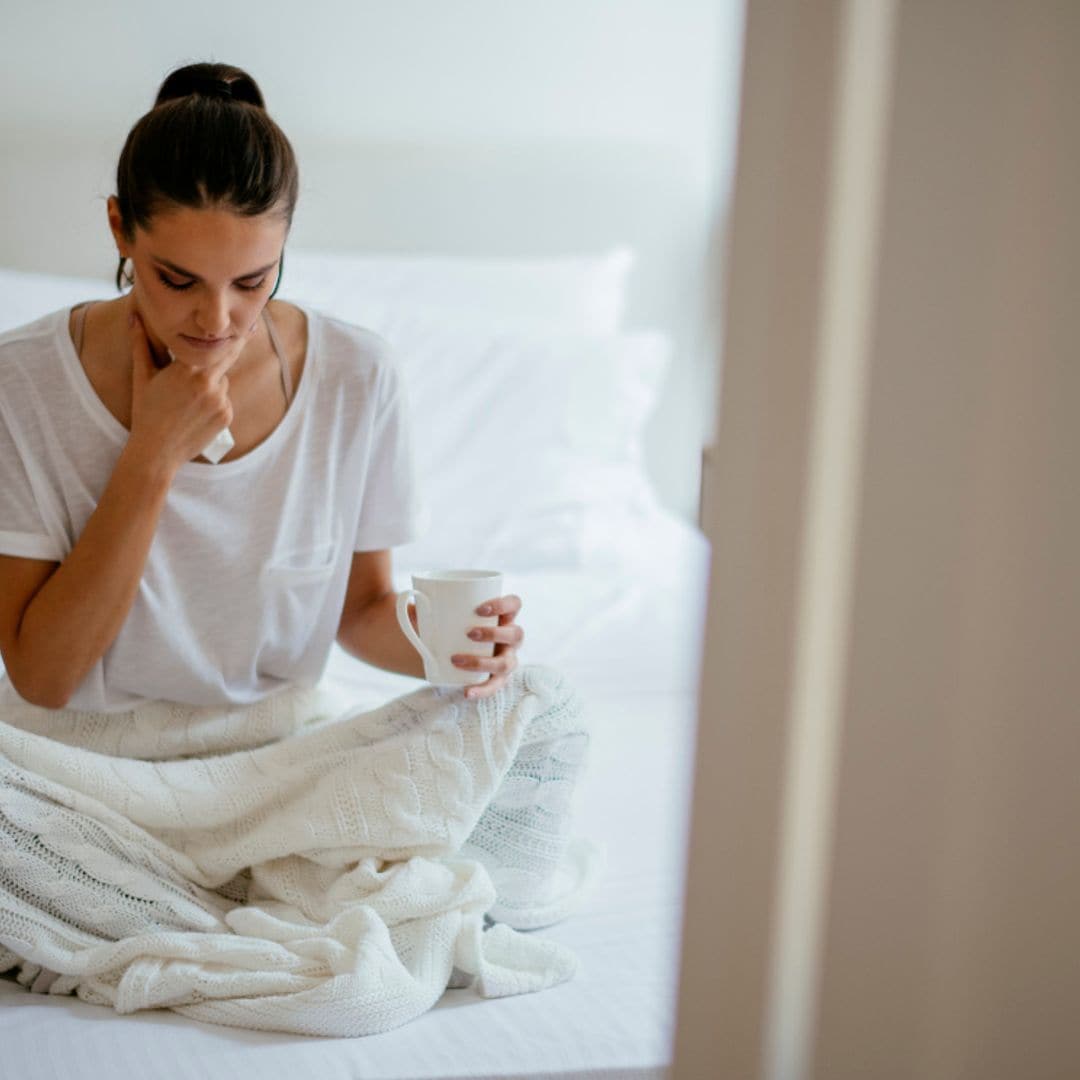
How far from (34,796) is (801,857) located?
81 cm


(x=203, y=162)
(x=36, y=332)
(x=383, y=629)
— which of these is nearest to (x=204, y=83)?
(x=203, y=162)

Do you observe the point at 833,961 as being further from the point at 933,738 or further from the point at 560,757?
the point at 560,757

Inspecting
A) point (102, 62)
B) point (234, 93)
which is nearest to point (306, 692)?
point (234, 93)

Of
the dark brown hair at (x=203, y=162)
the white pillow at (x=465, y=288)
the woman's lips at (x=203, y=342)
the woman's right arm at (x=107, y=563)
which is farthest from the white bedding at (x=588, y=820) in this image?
the dark brown hair at (x=203, y=162)

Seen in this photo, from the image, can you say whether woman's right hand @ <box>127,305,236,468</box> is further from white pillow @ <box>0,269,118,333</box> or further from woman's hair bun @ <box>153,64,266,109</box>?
white pillow @ <box>0,269,118,333</box>

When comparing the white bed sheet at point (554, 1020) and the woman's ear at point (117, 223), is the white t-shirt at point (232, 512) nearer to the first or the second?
the woman's ear at point (117, 223)

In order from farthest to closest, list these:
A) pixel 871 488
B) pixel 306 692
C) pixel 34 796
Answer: pixel 306 692 → pixel 34 796 → pixel 871 488

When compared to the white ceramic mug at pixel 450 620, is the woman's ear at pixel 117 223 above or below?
above

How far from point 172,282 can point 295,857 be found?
19.0 inches

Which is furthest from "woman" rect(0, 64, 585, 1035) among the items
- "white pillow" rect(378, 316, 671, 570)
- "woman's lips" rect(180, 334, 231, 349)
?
"white pillow" rect(378, 316, 671, 570)

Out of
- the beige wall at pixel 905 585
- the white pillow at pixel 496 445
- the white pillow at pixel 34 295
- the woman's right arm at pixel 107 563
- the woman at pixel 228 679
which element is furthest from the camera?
the white pillow at pixel 496 445

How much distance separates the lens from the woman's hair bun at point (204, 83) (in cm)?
119

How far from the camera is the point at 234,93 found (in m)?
1.21

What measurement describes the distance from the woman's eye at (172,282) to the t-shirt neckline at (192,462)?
0.14 metres
